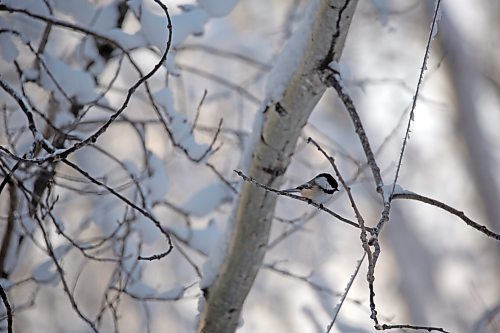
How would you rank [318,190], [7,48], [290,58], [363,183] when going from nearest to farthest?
[318,190] < [290,58] < [7,48] < [363,183]

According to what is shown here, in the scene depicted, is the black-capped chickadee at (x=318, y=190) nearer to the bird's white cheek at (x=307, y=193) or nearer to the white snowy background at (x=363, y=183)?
the bird's white cheek at (x=307, y=193)

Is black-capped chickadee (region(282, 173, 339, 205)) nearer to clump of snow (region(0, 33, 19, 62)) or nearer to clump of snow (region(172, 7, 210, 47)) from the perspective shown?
clump of snow (region(172, 7, 210, 47))

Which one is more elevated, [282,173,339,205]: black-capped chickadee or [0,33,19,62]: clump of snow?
[0,33,19,62]: clump of snow

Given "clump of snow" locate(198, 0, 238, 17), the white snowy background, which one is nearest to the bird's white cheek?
"clump of snow" locate(198, 0, 238, 17)

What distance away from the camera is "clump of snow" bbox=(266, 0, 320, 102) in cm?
91

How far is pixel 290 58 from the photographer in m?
0.93

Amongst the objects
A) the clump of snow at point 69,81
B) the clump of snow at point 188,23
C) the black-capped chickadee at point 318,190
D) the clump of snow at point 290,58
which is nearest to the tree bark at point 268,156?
the clump of snow at point 290,58

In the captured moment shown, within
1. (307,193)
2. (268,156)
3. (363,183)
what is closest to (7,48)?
(268,156)

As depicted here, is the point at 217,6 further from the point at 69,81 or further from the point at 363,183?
the point at 363,183

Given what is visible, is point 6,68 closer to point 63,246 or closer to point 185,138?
point 63,246

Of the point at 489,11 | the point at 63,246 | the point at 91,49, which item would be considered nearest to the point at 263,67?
the point at 91,49

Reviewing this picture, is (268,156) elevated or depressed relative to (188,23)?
depressed

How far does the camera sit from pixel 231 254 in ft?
3.35

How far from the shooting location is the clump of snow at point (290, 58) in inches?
35.7
